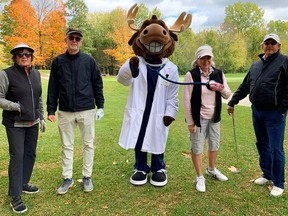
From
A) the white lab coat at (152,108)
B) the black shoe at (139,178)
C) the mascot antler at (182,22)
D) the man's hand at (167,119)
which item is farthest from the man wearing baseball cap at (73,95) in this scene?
the mascot antler at (182,22)

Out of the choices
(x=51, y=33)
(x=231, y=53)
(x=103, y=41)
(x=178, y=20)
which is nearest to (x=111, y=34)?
(x=103, y=41)

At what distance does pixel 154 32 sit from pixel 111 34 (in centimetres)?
3520

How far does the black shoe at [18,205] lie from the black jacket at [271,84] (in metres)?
3.24

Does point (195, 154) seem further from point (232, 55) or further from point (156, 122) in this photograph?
point (232, 55)

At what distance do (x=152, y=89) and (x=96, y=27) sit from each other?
40207mm

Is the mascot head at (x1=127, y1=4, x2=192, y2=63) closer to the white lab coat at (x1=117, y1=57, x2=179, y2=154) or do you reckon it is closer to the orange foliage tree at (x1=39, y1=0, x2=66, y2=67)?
the white lab coat at (x1=117, y1=57, x2=179, y2=154)

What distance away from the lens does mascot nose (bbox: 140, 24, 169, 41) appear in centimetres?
371

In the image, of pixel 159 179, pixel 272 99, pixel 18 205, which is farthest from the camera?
pixel 159 179

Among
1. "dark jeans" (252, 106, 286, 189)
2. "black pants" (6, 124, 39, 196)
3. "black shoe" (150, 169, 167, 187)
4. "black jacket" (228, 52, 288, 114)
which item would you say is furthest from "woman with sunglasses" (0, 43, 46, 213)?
"dark jeans" (252, 106, 286, 189)

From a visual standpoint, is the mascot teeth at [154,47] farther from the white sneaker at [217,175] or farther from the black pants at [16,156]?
the white sneaker at [217,175]

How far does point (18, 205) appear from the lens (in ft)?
10.8

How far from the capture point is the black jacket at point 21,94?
3340 millimetres

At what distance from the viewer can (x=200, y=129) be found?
12.5 ft

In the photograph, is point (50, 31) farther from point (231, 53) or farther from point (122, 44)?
point (231, 53)
